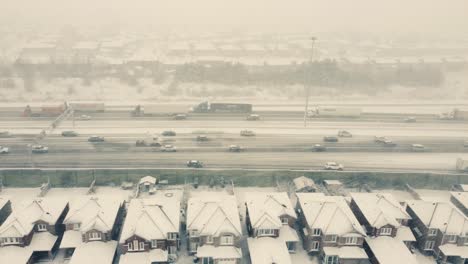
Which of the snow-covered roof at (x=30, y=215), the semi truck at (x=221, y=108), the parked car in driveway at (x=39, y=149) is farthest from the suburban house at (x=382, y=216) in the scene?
the parked car in driveway at (x=39, y=149)

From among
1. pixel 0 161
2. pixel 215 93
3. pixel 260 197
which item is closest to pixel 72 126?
pixel 0 161

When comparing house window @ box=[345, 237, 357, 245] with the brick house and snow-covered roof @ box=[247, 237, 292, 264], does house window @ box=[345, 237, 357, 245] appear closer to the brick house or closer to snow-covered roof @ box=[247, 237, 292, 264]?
snow-covered roof @ box=[247, 237, 292, 264]

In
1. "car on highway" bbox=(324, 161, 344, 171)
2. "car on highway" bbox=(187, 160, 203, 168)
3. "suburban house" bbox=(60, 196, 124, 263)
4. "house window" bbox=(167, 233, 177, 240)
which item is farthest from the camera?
"car on highway" bbox=(324, 161, 344, 171)

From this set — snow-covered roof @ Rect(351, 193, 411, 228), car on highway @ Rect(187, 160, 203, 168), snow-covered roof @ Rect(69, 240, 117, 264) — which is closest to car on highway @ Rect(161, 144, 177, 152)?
car on highway @ Rect(187, 160, 203, 168)

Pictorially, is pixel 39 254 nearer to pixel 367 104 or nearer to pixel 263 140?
pixel 263 140

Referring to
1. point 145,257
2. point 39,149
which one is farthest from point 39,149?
point 145,257

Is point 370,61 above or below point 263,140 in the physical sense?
above
